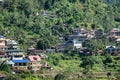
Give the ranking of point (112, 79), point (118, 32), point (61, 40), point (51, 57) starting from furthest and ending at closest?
1. point (118, 32)
2. point (61, 40)
3. point (51, 57)
4. point (112, 79)

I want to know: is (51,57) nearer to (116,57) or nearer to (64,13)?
(116,57)

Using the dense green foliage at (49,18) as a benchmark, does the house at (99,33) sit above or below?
below

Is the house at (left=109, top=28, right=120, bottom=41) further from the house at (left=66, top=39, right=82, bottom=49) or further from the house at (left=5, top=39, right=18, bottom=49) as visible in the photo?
the house at (left=5, top=39, right=18, bottom=49)

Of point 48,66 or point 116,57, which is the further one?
point 116,57

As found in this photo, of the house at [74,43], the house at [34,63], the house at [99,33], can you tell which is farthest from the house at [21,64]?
the house at [99,33]

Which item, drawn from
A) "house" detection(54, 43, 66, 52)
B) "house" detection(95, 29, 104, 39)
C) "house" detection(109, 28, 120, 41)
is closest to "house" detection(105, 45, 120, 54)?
"house" detection(54, 43, 66, 52)

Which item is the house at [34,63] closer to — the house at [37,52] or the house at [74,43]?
the house at [37,52]

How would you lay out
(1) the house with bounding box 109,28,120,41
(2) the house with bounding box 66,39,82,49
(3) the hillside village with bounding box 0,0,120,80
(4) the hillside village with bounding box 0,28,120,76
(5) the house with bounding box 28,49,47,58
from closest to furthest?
1. (3) the hillside village with bounding box 0,0,120,80
2. (4) the hillside village with bounding box 0,28,120,76
3. (5) the house with bounding box 28,49,47,58
4. (2) the house with bounding box 66,39,82,49
5. (1) the house with bounding box 109,28,120,41

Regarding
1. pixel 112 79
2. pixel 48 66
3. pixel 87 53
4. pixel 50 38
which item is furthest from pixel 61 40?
pixel 112 79
